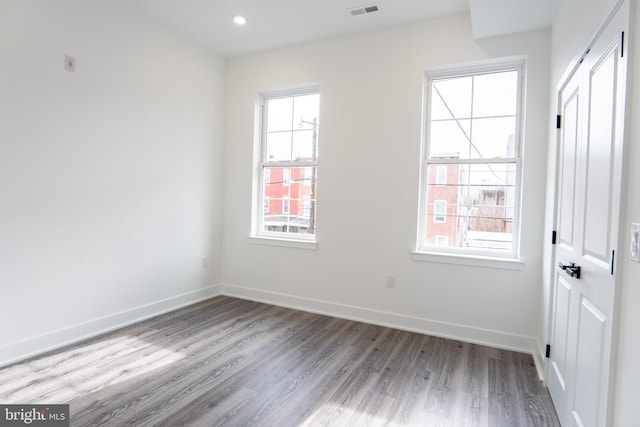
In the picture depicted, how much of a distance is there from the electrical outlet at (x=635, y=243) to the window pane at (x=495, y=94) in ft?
7.45

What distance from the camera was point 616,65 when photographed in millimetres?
1386

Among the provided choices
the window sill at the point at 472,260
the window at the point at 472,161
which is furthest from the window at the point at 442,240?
the window sill at the point at 472,260

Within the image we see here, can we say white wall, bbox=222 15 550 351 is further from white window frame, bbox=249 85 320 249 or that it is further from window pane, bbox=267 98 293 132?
window pane, bbox=267 98 293 132

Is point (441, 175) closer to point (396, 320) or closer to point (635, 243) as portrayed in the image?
point (396, 320)

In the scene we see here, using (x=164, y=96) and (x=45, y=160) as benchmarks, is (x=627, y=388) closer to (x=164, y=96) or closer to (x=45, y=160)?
(x=45, y=160)

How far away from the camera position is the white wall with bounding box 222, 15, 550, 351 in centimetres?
298

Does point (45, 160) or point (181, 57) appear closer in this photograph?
point (45, 160)

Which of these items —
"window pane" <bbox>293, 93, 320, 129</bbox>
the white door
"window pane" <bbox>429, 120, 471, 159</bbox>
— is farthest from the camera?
"window pane" <bbox>293, 93, 320, 129</bbox>

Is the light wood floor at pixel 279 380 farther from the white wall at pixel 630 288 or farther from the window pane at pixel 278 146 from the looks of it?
the window pane at pixel 278 146

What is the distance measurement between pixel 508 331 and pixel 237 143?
353cm

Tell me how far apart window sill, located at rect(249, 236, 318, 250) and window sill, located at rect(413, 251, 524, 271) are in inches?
45.0

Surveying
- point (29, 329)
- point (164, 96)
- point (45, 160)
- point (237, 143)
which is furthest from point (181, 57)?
point (29, 329)

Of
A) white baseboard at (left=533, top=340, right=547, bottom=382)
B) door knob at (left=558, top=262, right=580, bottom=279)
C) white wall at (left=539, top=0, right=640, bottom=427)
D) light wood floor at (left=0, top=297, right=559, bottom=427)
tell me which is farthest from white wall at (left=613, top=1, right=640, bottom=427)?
white baseboard at (left=533, top=340, right=547, bottom=382)

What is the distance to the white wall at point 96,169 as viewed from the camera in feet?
8.34
